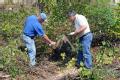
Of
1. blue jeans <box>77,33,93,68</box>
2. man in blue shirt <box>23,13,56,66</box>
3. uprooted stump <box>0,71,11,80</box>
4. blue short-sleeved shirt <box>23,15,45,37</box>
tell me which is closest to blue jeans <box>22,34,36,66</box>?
man in blue shirt <box>23,13,56,66</box>

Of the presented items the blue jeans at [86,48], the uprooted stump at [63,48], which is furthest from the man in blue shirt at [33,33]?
the blue jeans at [86,48]

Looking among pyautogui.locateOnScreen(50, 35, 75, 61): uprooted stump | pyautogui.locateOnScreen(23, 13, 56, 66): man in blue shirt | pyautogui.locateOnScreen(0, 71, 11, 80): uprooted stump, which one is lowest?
pyautogui.locateOnScreen(0, 71, 11, 80): uprooted stump

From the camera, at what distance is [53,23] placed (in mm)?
13062

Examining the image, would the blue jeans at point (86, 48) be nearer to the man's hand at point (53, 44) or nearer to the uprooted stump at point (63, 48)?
the uprooted stump at point (63, 48)

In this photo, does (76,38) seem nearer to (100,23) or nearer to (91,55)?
Answer: (91,55)

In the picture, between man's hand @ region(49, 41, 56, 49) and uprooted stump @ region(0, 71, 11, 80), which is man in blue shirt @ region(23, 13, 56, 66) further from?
uprooted stump @ region(0, 71, 11, 80)

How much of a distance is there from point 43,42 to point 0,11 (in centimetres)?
458

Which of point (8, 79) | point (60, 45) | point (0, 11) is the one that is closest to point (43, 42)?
point (60, 45)

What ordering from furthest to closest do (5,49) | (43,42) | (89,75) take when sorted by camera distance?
(43,42) < (5,49) < (89,75)

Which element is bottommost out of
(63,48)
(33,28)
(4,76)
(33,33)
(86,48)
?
(4,76)

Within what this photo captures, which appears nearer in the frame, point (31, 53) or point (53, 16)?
point (31, 53)

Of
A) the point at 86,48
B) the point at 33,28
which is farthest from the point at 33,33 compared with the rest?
the point at 86,48

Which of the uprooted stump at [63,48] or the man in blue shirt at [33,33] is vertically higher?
the man in blue shirt at [33,33]

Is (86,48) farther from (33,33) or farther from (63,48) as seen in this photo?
(33,33)
